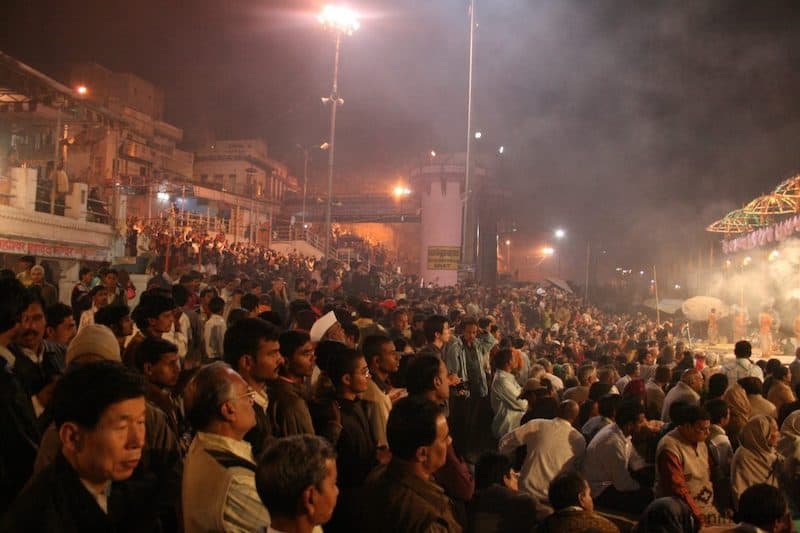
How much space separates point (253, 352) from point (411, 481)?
149cm

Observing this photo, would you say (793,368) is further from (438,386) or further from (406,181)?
(406,181)

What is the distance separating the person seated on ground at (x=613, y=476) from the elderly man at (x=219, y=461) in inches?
145

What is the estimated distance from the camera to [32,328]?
4520 millimetres

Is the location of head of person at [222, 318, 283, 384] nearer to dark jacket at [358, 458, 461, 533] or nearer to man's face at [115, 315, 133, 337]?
dark jacket at [358, 458, 461, 533]

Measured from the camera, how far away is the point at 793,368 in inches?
414

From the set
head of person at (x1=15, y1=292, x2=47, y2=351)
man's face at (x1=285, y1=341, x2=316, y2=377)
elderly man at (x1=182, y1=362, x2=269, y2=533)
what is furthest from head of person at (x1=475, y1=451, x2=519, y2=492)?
head of person at (x1=15, y1=292, x2=47, y2=351)

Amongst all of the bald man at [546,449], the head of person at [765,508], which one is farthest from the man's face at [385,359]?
the head of person at [765,508]

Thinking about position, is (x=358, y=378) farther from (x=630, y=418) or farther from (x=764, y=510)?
(x=630, y=418)

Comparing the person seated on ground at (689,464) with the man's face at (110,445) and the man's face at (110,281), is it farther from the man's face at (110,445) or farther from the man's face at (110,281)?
the man's face at (110,281)

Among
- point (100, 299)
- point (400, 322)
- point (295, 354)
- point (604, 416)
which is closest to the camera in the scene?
point (295, 354)

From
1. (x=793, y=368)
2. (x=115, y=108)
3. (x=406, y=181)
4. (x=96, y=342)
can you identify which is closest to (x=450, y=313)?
(x=793, y=368)

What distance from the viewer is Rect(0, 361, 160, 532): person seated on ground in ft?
6.67

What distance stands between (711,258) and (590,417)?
36.0m

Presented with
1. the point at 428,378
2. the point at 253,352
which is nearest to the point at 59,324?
the point at 253,352
